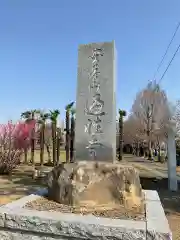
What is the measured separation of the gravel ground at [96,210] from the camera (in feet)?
12.5

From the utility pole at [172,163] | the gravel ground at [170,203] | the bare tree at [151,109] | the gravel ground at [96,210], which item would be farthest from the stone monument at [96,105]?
the bare tree at [151,109]

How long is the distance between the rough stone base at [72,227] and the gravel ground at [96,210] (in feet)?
0.59

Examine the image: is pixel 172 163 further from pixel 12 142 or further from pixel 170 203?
pixel 12 142

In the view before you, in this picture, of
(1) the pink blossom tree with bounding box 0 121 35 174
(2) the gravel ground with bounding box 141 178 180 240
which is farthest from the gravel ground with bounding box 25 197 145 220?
(1) the pink blossom tree with bounding box 0 121 35 174

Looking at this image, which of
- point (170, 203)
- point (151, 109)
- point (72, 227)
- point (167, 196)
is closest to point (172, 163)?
point (167, 196)

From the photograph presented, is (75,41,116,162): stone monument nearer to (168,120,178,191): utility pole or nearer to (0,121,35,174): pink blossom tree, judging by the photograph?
(168,120,178,191): utility pole

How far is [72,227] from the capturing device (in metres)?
3.40

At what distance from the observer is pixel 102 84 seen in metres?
5.28

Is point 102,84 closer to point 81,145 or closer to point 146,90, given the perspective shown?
point 81,145

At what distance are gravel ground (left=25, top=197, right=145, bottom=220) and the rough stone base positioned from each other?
18cm

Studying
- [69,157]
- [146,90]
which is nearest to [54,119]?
[69,157]

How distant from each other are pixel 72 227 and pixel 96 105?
250 centimetres

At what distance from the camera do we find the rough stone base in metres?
3.19

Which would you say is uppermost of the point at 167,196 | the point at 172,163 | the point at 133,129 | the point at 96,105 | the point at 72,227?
the point at 133,129
